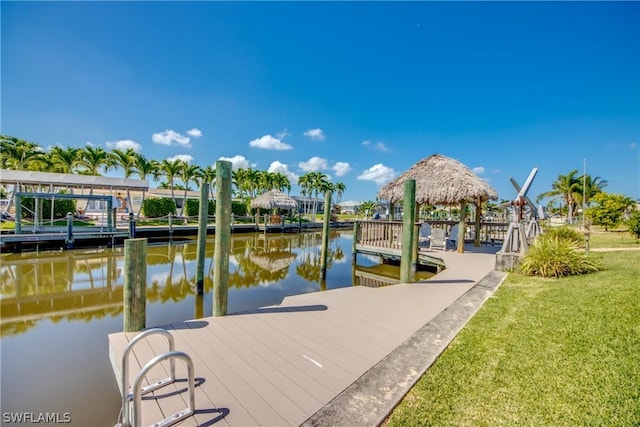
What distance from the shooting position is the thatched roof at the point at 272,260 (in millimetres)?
11610

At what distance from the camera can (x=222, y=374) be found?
9.30 ft

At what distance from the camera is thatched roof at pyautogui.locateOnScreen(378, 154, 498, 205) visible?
35.7 feet

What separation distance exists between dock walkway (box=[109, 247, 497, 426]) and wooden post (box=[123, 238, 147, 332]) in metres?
0.21

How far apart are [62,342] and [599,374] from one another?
24.2 feet

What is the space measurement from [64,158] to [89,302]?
28.3 metres

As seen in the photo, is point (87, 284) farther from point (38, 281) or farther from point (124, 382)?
point (124, 382)

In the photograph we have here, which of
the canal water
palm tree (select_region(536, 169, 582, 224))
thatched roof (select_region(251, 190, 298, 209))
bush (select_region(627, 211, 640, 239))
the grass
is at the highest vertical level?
palm tree (select_region(536, 169, 582, 224))

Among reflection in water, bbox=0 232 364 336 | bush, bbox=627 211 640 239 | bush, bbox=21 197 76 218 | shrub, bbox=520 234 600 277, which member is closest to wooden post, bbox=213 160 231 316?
reflection in water, bbox=0 232 364 336

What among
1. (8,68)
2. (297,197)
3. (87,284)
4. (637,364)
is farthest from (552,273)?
(297,197)

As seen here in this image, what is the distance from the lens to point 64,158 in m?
27.2

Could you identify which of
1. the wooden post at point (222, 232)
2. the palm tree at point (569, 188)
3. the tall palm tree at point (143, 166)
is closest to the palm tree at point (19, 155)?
the tall palm tree at point (143, 166)

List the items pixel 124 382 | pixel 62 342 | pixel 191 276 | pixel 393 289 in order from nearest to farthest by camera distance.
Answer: pixel 124 382
pixel 62 342
pixel 393 289
pixel 191 276

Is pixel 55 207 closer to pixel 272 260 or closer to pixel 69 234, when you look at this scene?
pixel 69 234

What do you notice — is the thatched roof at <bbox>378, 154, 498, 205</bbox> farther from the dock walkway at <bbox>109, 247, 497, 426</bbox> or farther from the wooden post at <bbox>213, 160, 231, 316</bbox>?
the wooden post at <bbox>213, 160, 231, 316</bbox>
